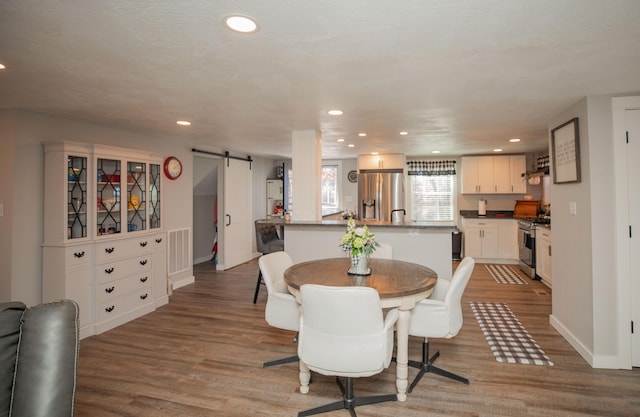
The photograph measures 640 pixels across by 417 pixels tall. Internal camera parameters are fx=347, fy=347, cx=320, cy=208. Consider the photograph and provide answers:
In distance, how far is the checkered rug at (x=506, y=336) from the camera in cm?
292

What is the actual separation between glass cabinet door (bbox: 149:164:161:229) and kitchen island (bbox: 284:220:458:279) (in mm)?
1686

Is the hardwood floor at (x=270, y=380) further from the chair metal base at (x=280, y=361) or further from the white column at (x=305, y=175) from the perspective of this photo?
the white column at (x=305, y=175)

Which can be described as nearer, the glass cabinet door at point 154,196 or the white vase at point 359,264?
the white vase at point 359,264

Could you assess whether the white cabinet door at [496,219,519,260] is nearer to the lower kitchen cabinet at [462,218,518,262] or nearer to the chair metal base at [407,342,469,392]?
the lower kitchen cabinet at [462,218,518,262]

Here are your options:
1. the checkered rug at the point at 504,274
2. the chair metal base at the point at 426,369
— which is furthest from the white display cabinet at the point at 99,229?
the checkered rug at the point at 504,274

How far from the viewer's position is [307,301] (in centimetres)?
193

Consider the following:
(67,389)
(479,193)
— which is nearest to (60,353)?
(67,389)

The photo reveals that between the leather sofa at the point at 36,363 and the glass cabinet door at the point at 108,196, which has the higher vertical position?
the glass cabinet door at the point at 108,196

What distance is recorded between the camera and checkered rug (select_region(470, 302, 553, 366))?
2.92 meters

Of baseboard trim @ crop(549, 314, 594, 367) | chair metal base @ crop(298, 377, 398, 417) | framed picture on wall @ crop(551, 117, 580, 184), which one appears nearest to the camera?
chair metal base @ crop(298, 377, 398, 417)

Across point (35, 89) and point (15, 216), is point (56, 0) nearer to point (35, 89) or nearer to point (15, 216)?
point (35, 89)

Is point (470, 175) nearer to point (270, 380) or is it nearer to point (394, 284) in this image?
point (394, 284)

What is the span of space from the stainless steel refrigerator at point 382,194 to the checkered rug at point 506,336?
9.23 feet

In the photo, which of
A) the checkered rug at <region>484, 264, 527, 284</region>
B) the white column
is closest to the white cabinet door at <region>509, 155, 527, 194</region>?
the checkered rug at <region>484, 264, 527, 284</region>
